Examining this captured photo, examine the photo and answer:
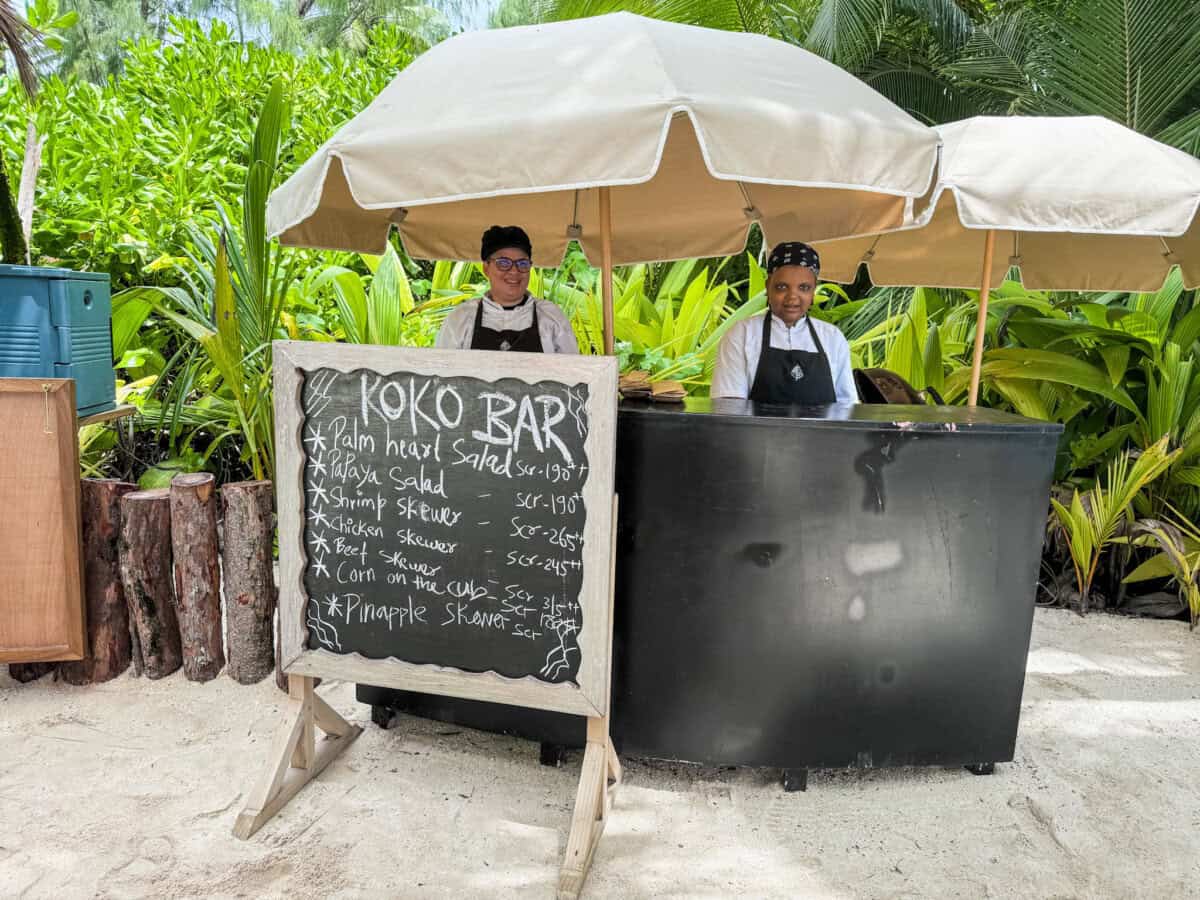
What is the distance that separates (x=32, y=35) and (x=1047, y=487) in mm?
4804

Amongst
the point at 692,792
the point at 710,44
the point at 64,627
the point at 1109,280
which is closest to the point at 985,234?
the point at 1109,280

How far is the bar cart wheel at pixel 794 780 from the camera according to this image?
9.84 ft

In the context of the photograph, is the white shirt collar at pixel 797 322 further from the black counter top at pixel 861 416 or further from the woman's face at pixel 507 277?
the woman's face at pixel 507 277

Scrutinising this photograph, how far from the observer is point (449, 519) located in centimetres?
272

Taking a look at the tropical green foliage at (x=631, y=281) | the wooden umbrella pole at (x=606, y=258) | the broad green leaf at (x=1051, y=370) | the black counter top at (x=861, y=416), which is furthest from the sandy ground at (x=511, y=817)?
the broad green leaf at (x=1051, y=370)

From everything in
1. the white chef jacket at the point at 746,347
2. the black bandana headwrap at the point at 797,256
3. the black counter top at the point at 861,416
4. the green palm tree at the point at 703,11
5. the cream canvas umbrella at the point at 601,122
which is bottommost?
the black counter top at the point at 861,416

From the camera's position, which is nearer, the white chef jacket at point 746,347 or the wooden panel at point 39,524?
the wooden panel at point 39,524

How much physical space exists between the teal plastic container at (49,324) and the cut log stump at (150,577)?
52cm

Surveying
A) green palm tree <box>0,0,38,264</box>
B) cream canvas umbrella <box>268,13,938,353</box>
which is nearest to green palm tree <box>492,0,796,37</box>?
green palm tree <box>0,0,38,264</box>

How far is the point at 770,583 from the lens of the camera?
2850 millimetres

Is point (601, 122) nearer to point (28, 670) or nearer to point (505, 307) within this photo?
Result: point (505, 307)

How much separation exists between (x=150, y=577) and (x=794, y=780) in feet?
8.82

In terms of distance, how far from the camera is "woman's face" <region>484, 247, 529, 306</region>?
11.9ft

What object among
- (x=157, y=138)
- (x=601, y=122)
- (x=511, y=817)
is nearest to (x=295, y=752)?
(x=511, y=817)
